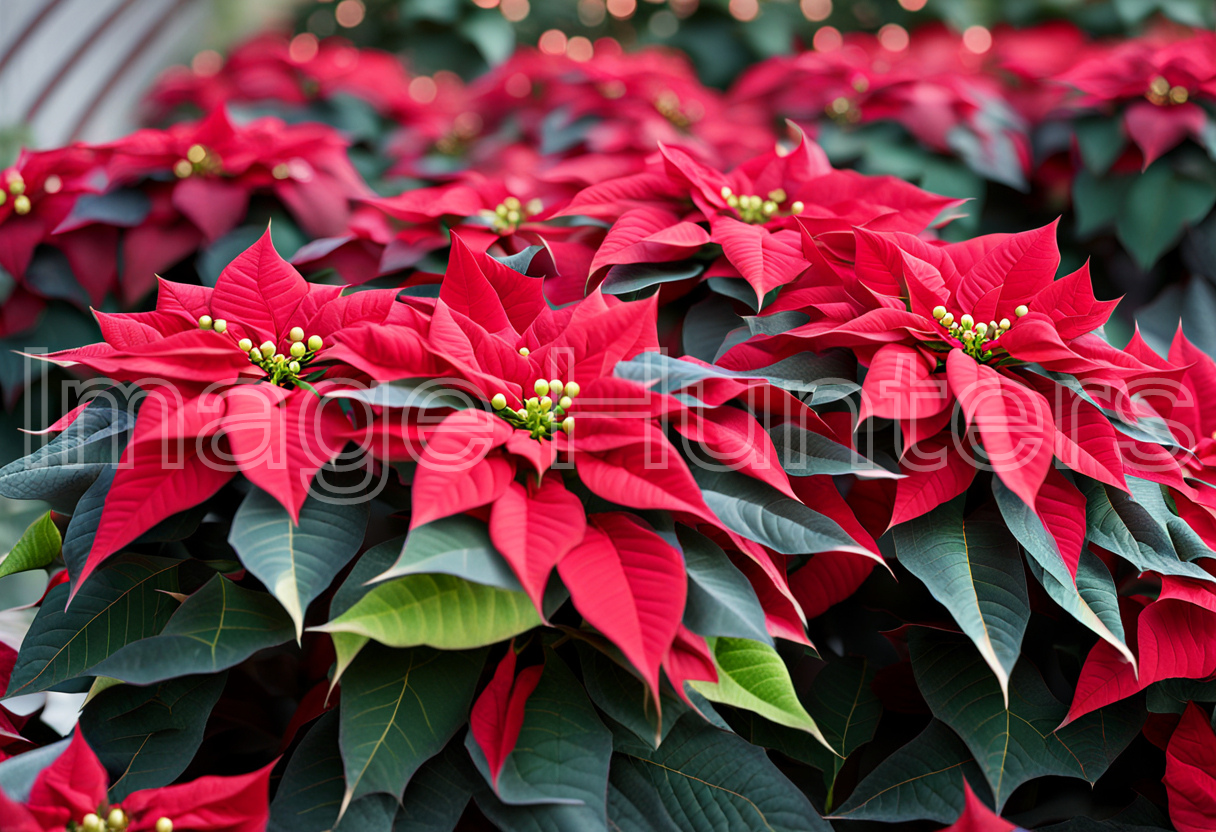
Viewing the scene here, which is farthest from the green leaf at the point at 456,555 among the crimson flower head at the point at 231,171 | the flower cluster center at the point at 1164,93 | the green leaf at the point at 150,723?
the flower cluster center at the point at 1164,93

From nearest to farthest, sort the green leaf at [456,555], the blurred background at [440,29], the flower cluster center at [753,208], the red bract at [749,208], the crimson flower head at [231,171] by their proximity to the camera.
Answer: the green leaf at [456,555]
the red bract at [749,208]
the flower cluster center at [753,208]
the crimson flower head at [231,171]
the blurred background at [440,29]

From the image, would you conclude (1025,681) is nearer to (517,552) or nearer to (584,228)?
(517,552)

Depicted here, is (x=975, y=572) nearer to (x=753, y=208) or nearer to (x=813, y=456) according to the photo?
(x=813, y=456)

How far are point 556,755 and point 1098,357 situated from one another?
48 centimetres

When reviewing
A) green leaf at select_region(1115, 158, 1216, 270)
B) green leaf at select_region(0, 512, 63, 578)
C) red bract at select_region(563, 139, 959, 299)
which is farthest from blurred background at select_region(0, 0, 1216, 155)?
green leaf at select_region(0, 512, 63, 578)

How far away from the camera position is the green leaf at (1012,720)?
584 millimetres

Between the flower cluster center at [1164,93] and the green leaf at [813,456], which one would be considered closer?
the green leaf at [813,456]

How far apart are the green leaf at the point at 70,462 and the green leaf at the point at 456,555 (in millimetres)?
244

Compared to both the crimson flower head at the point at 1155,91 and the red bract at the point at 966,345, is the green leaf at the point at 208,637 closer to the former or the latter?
the red bract at the point at 966,345

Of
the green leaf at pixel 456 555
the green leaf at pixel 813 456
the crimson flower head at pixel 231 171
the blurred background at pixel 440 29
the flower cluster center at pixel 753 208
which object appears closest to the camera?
the green leaf at pixel 456 555

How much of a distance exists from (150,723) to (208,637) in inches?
4.3

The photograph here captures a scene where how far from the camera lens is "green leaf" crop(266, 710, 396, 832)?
0.53 m

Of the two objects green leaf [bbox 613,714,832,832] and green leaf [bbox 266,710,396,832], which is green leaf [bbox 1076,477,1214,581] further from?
green leaf [bbox 266,710,396,832]

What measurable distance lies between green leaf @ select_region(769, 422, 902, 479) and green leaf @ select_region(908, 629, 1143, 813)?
0.15 metres
